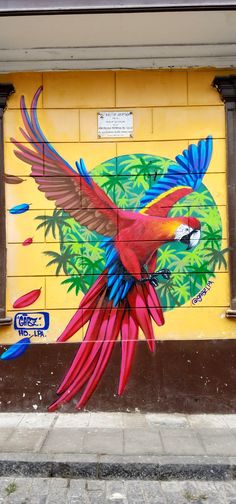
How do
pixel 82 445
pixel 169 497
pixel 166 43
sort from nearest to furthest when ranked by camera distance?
1. pixel 169 497
2. pixel 82 445
3. pixel 166 43

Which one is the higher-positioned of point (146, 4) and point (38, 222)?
point (146, 4)

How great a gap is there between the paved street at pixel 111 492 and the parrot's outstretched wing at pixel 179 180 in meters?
2.67

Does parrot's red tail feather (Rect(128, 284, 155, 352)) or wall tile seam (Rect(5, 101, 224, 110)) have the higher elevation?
wall tile seam (Rect(5, 101, 224, 110))

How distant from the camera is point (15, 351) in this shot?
4879 mm

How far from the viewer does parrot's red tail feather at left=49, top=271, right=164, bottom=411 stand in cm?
486

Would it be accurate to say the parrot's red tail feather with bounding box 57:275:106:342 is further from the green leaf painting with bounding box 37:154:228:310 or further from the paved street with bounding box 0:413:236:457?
the paved street with bounding box 0:413:236:457

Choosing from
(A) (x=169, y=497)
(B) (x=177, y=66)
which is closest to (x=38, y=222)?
(B) (x=177, y=66)

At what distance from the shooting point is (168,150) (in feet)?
16.4

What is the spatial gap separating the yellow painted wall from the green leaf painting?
8 centimetres

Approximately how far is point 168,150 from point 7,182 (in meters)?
1.80

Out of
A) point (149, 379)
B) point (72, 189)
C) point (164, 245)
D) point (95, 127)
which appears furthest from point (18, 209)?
point (149, 379)

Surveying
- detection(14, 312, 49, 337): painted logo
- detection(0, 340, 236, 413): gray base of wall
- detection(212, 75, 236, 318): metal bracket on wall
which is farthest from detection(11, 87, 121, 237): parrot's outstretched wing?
detection(0, 340, 236, 413): gray base of wall

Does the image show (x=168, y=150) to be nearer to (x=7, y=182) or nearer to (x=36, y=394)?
(x=7, y=182)

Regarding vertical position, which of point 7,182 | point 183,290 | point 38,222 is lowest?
point 183,290
